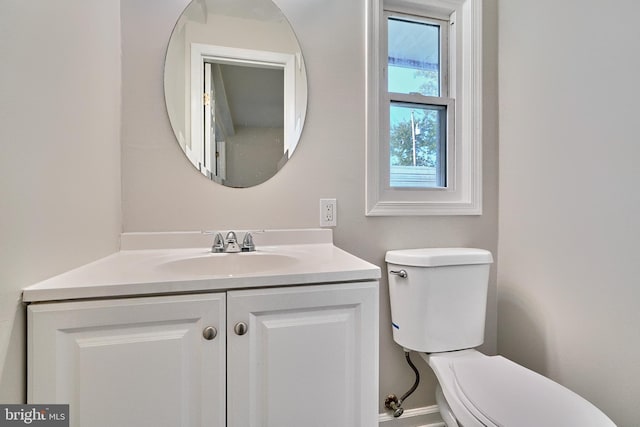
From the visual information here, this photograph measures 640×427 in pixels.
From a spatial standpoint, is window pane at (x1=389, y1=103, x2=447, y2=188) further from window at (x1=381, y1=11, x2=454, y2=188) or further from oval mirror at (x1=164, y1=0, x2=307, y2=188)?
oval mirror at (x1=164, y1=0, x2=307, y2=188)

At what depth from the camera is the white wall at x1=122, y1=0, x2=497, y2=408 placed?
1.08m

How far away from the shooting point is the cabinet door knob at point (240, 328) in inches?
26.1

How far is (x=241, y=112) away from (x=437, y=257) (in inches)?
40.0

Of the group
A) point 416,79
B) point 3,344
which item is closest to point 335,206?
point 416,79

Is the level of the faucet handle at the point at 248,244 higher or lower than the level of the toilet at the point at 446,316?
higher

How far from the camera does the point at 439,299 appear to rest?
114 cm

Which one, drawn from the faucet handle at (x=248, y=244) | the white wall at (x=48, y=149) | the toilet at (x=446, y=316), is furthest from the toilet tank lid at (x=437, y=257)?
the white wall at (x=48, y=149)

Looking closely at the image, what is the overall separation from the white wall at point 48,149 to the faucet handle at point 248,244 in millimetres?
447

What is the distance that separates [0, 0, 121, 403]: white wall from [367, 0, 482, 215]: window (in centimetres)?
104

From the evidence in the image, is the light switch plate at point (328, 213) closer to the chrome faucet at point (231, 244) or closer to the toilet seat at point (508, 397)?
the chrome faucet at point (231, 244)

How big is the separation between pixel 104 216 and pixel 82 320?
45 centimetres

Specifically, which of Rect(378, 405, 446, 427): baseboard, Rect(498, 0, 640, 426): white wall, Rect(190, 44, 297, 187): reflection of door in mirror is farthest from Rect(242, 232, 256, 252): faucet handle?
Rect(498, 0, 640, 426): white wall

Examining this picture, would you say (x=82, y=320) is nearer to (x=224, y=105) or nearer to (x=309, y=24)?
(x=224, y=105)

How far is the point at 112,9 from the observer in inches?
39.4
